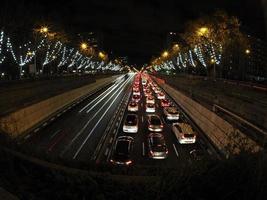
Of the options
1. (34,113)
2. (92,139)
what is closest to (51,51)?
(34,113)

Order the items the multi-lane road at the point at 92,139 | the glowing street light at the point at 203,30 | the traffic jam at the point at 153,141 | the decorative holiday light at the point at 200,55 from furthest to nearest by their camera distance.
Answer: the decorative holiday light at the point at 200,55 < the glowing street light at the point at 203,30 < the multi-lane road at the point at 92,139 < the traffic jam at the point at 153,141

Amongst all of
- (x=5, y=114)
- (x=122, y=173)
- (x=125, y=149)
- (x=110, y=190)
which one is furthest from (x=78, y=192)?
(x=5, y=114)

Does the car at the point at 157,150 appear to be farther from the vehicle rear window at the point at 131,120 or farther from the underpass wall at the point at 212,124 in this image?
the vehicle rear window at the point at 131,120

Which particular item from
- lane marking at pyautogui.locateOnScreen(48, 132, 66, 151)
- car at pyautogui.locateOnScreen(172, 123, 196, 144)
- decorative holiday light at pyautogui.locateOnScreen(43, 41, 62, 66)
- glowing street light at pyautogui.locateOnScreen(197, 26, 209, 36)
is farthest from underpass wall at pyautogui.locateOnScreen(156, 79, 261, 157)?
decorative holiday light at pyautogui.locateOnScreen(43, 41, 62, 66)

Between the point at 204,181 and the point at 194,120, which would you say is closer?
the point at 204,181

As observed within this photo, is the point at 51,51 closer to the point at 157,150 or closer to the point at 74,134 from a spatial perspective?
the point at 74,134

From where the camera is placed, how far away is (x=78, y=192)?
9969mm

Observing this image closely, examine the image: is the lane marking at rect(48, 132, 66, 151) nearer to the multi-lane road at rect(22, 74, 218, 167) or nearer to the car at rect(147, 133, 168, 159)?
the multi-lane road at rect(22, 74, 218, 167)

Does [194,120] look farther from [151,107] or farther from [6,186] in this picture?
[6,186]

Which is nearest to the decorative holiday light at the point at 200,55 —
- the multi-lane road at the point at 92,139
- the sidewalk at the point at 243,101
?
the sidewalk at the point at 243,101

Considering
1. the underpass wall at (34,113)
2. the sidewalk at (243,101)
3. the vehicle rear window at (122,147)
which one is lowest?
the vehicle rear window at (122,147)

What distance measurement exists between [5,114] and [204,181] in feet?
75.8

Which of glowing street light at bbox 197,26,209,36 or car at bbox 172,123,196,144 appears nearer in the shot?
car at bbox 172,123,196,144

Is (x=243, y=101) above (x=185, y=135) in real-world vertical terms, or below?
above
